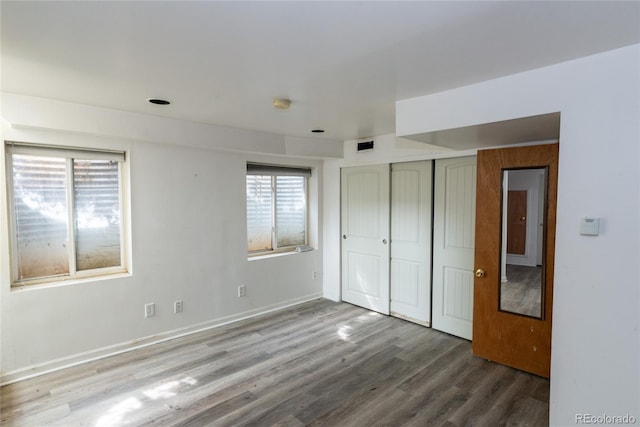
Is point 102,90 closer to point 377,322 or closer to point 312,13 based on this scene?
point 312,13

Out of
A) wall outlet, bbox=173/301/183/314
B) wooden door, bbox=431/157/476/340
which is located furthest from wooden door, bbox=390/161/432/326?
wall outlet, bbox=173/301/183/314

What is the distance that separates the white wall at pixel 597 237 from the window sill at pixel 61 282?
12.1ft

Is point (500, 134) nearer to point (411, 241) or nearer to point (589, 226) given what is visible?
point (589, 226)

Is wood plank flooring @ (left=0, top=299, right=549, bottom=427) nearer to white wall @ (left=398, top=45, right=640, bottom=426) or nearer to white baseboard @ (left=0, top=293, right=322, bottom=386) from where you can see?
white baseboard @ (left=0, top=293, right=322, bottom=386)

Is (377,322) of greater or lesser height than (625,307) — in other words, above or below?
below

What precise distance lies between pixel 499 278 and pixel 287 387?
211 centimetres

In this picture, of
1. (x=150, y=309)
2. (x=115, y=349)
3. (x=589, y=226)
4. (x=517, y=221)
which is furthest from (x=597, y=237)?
(x=115, y=349)

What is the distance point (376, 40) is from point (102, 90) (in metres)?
2.08

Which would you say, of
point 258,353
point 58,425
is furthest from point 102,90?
point 258,353

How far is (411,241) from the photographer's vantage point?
4121mm

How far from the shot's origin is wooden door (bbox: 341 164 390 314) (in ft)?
14.4

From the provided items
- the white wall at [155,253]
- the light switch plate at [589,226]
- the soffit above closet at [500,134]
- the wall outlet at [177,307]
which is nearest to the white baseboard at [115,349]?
the white wall at [155,253]

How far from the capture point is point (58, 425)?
227 centimetres

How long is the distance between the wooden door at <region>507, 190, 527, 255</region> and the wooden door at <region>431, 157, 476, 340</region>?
0.55m
